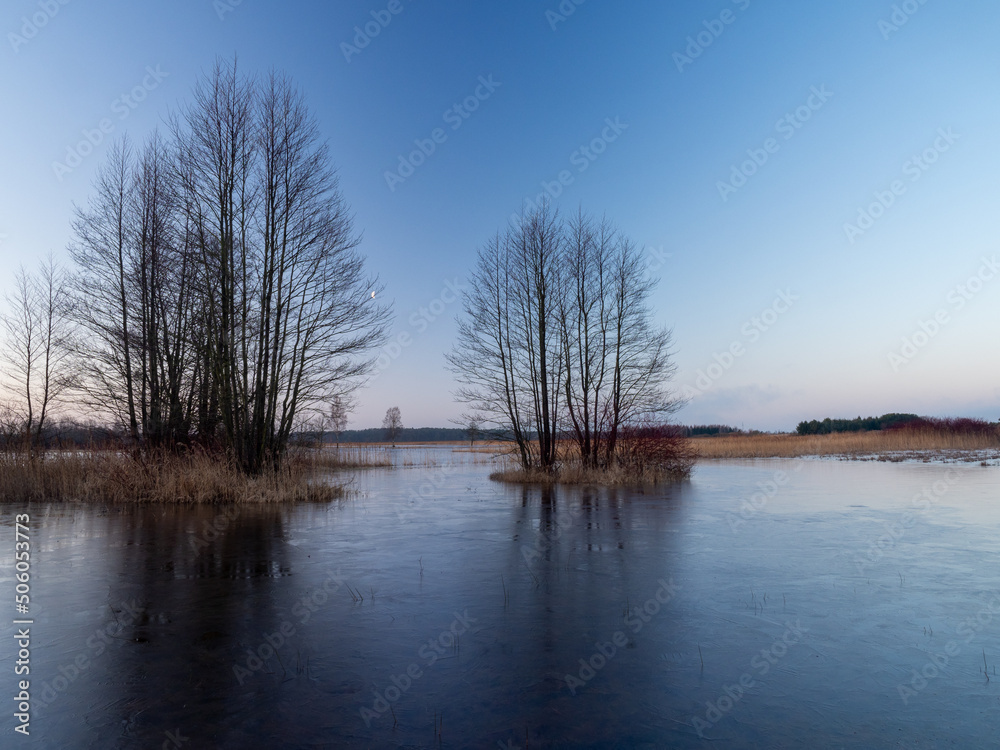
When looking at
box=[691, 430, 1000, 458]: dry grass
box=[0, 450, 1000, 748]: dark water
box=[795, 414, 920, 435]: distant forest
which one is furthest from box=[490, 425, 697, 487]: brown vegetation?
box=[795, 414, 920, 435]: distant forest

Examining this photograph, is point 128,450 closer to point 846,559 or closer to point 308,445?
point 308,445

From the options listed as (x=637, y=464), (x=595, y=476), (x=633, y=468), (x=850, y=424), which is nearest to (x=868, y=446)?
(x=637, y=464)

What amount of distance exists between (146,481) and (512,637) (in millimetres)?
12138

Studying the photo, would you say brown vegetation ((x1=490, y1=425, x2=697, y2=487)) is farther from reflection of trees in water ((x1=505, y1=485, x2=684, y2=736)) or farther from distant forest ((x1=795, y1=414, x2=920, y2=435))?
distant forest ((x1=795, y1=414, x2=920, y2=435))

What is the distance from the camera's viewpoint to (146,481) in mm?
13422

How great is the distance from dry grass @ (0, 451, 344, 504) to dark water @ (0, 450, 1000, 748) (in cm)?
382

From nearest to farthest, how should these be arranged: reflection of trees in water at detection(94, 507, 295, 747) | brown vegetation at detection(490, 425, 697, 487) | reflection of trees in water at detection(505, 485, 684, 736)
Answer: reflection of trees in water at detection(94, 507, 295, 747)
reflection of trees in water at detection(505, 485, 684, 736)
brown vegetation at detection(490, 425, 697, 487)

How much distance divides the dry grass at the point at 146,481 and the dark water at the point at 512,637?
382cm

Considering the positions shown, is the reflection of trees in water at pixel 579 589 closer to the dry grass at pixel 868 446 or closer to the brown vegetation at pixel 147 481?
the brown vegetation at pixel 147 481

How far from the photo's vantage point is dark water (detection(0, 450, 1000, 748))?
308cm

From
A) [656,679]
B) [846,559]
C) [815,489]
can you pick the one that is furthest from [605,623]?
[815,489]

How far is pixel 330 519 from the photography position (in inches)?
431

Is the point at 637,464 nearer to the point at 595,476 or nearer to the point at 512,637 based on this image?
the point at 595,476

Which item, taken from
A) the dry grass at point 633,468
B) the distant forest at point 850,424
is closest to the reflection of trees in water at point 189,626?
the dry grass at point 633,468
